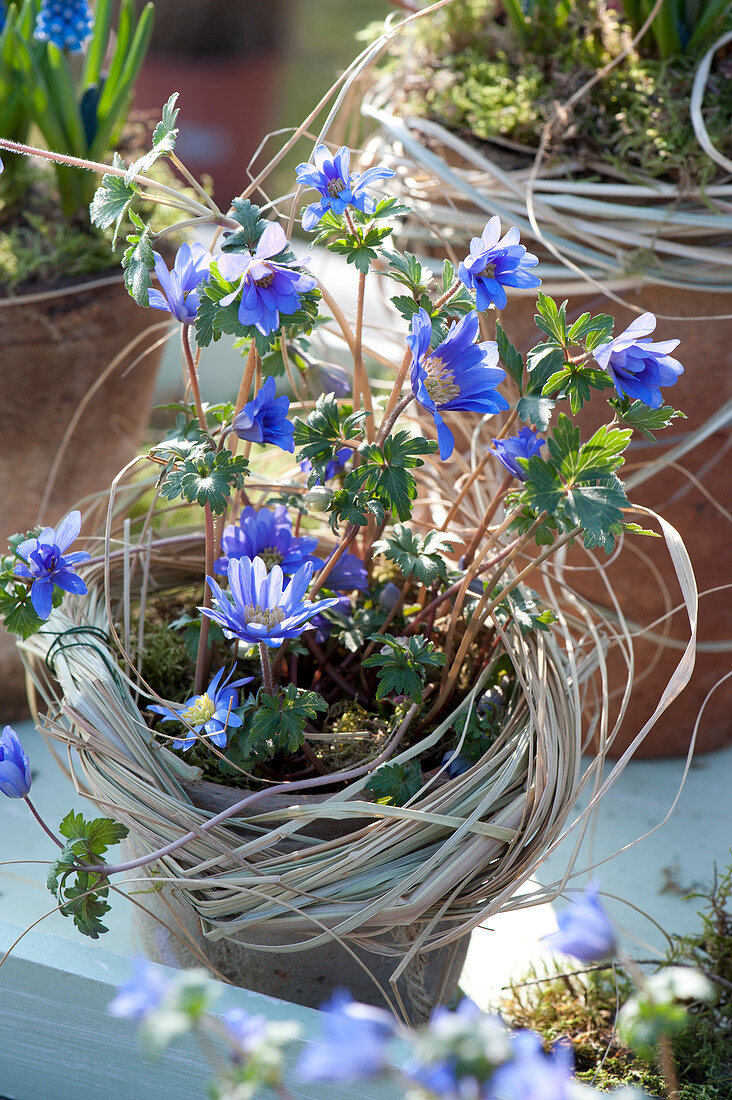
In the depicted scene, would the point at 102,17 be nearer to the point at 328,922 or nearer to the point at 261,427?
the point at 261,427

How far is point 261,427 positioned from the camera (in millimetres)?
612

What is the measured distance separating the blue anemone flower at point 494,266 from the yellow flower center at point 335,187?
0.08m

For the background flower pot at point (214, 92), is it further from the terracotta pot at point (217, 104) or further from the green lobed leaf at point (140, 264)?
the green lobed leaf at point (140, 264)

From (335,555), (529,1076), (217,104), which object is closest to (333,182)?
(335,555)

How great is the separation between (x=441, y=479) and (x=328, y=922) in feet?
1.31

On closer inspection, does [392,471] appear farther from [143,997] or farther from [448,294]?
[143,997]

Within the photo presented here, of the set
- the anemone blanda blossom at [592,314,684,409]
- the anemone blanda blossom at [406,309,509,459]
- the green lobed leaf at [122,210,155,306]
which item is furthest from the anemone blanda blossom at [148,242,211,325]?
the anemone blanda blossom at [592,314,684,409]

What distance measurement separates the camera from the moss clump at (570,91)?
3.00ft

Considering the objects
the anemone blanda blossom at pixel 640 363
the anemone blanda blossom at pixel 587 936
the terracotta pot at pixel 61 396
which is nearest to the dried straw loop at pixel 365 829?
the anemone blanda blossom at pixel 640 363

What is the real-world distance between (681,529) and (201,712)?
597mm

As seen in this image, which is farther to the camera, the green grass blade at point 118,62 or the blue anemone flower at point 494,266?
the green grass blade at point 118,62

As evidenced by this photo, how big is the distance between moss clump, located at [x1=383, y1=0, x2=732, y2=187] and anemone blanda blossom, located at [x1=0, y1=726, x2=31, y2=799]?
2.31 ft

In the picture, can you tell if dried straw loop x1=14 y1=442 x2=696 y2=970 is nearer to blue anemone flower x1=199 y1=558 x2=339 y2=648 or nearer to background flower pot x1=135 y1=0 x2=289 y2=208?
blue anemone flower x1=199 y1=558 x2=339 y2=648

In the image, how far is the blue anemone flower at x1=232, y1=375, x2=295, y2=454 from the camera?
606 mm
